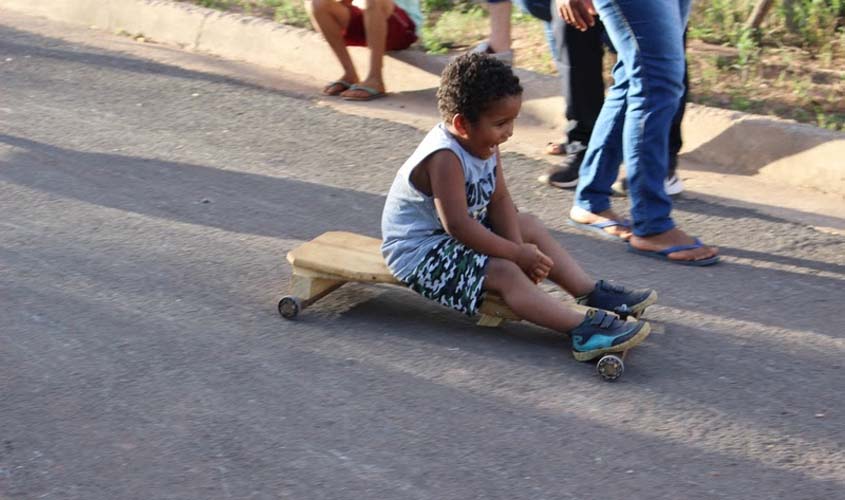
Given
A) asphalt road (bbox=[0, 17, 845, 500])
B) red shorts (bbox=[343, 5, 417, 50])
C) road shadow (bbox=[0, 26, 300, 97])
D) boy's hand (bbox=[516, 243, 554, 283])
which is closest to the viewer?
asphalt road (bbox=[0, 17, 845, 500])

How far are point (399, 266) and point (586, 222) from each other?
4.46ft

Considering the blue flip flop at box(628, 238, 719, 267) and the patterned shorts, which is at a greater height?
the patterned shorts

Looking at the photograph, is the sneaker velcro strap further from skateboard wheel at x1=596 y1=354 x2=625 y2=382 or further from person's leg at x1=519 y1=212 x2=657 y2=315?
person's leg at x1=519 y1=212 x2=657 y2=315

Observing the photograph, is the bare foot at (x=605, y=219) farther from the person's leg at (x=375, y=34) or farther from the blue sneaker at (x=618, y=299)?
the person's leg at (x=375, y=34)

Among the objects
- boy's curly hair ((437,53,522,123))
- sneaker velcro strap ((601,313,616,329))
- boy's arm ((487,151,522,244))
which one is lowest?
sneaker velcro strap ((601,313,616,329))

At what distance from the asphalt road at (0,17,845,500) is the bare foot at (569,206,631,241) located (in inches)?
2.7

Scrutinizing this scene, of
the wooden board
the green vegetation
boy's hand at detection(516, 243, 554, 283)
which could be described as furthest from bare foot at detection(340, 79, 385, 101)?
boy's hand at detection(516, 243, 554, 283)

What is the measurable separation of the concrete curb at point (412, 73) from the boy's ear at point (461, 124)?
2416 millimetres

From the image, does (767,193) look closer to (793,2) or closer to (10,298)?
(793,2)

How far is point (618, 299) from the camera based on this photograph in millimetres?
4195

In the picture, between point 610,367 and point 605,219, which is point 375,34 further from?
point 610,367

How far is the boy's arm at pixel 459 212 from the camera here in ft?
13.2

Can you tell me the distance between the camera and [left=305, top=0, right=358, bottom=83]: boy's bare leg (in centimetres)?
725

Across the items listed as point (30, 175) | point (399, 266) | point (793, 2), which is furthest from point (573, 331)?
point (793, 2)
